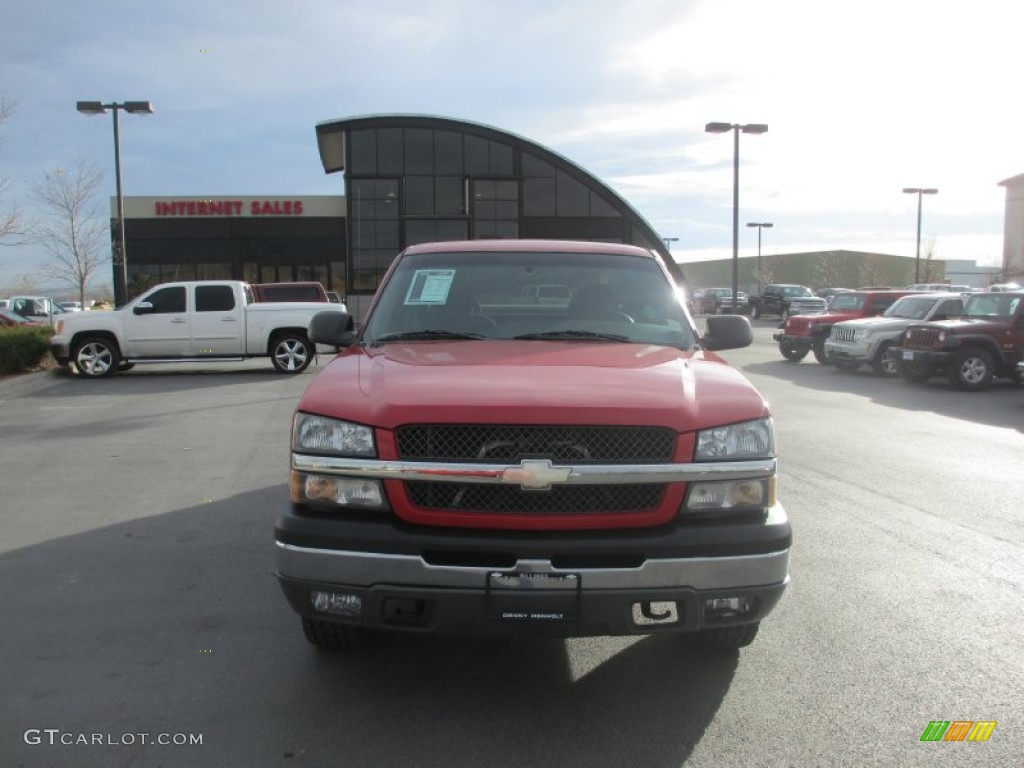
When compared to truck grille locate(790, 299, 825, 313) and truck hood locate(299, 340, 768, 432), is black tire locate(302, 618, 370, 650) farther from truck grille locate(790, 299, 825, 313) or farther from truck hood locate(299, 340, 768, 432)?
truck grille locate(790, 299, 825, 313)

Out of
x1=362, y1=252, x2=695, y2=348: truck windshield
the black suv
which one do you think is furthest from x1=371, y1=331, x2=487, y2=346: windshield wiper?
the black suv

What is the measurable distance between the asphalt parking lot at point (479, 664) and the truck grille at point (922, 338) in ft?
30.0

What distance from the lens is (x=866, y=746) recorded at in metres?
3.23

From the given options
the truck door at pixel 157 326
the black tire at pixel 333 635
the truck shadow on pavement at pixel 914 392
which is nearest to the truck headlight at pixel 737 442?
the black tire at pixel 333 635

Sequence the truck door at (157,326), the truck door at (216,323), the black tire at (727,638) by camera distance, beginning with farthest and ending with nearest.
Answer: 1. the truck door at (216,323)
2. the truck door at (157,326)
3. the black tire at (727,638)

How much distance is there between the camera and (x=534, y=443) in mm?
3256

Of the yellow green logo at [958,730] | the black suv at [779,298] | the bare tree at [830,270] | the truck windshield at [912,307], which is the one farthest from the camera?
the bare tree at [830,270]

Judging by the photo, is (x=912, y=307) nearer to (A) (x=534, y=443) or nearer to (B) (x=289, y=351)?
(B) (x=289, y=351)

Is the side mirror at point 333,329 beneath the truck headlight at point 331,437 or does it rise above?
above

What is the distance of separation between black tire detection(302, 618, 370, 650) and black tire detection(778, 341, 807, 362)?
19.1 metres

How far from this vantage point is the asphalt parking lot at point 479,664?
324cm

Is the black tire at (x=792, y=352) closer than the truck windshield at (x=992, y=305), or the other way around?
the truck windshield at (x=992, y=305)

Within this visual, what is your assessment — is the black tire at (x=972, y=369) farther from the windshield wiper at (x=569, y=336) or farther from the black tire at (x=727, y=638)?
the black tire at (x=727, y=638)

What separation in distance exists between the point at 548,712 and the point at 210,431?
8.23 metres
